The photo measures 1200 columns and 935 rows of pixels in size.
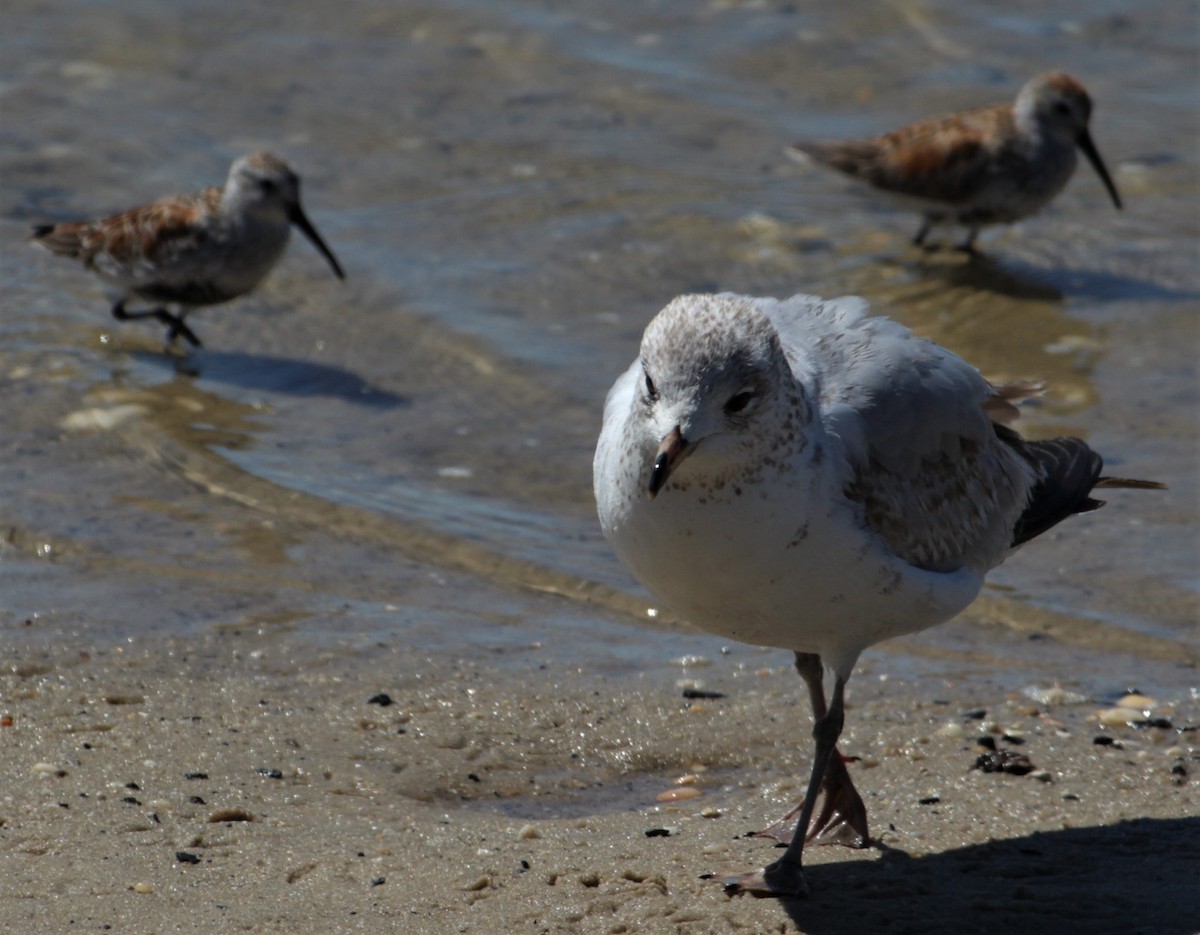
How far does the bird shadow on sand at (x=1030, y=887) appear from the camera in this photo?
4141mm

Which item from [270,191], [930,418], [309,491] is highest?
[930,418]

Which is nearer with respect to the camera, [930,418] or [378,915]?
[378,915]

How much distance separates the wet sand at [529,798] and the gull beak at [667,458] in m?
1.12

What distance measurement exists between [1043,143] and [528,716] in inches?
257

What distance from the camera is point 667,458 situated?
3664mm

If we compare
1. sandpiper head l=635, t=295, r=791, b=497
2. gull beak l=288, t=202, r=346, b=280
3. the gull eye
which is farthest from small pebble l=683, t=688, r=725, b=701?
gull beak l=288, t=202, r=346, b=280

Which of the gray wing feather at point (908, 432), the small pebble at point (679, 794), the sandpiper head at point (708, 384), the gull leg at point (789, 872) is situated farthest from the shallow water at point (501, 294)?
the sandpiper head at point (708, 384)

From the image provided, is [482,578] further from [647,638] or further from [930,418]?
[930,418]

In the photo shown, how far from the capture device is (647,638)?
599 cm

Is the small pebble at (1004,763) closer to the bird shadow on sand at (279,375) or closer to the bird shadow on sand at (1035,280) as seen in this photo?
the bird shadow on sand at (279,375)

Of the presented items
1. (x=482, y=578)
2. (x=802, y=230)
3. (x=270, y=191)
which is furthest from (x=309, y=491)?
(x=802, y=230)

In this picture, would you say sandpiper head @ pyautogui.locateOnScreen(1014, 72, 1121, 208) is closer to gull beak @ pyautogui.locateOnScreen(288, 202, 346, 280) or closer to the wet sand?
gull beak @ pyautogui.locateOnScreen(288, 202, 346, 280)

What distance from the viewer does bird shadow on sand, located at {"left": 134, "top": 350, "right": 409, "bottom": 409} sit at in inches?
325

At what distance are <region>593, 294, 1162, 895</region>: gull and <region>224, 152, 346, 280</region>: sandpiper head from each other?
5.11 m
